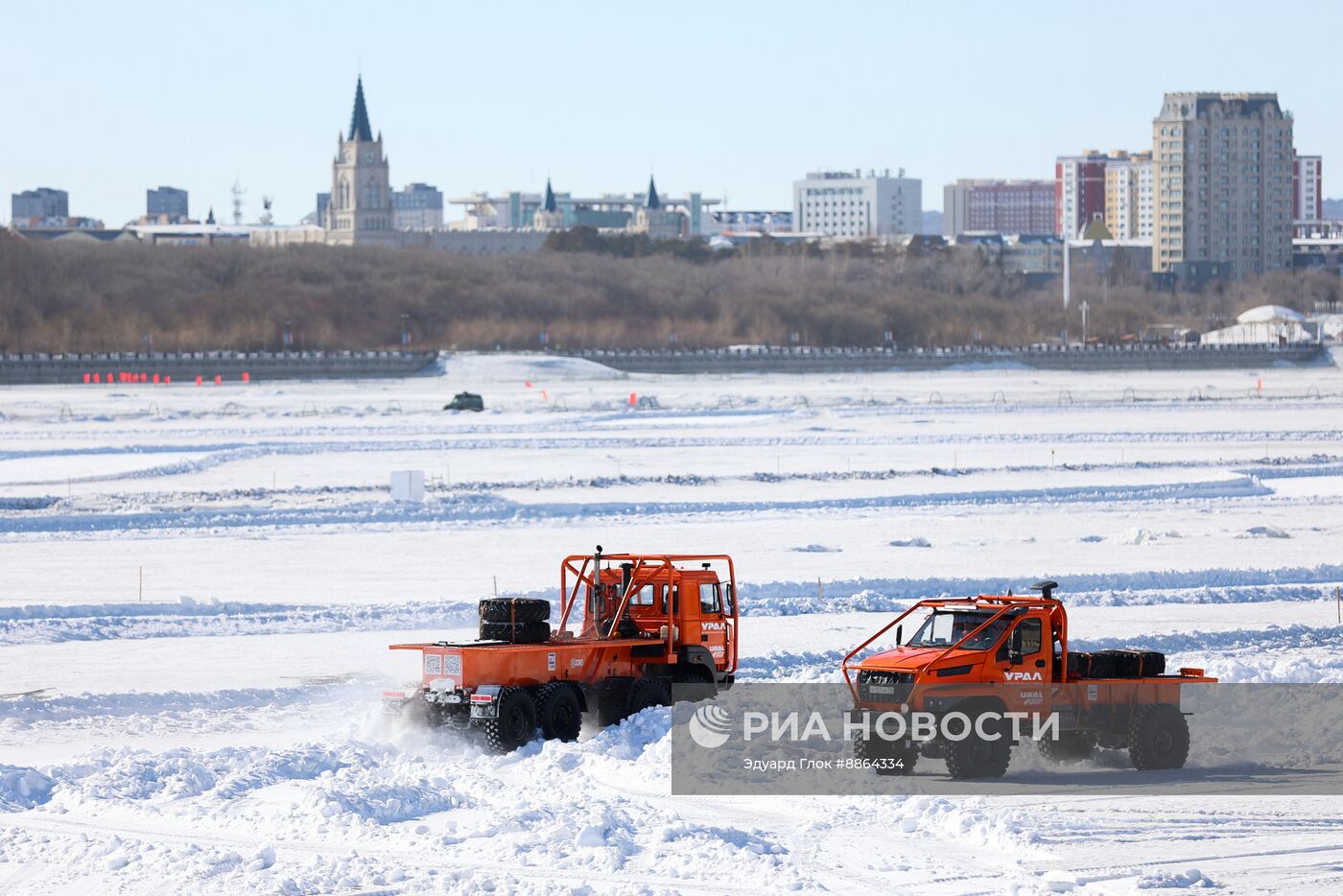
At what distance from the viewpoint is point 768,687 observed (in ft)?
64.5

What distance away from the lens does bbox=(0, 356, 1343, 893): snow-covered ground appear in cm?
1345

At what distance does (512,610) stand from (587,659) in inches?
33.6

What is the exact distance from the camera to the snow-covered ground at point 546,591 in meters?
13.5

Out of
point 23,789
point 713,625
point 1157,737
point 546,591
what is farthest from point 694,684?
point 546,591

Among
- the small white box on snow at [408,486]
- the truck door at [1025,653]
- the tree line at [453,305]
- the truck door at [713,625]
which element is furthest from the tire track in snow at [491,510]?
the tree line at [453,305]

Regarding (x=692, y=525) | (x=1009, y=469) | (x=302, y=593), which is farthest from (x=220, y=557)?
(x=1009, y=469)

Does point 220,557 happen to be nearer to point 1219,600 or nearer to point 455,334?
point 1219,600

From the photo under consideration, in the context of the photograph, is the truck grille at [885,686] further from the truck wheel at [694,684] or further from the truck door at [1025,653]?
the truck wheel at [694,684]

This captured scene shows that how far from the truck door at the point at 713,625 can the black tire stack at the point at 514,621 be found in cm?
193

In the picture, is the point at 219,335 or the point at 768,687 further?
the point at 219,335

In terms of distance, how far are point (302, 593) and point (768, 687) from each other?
10735 millimetres

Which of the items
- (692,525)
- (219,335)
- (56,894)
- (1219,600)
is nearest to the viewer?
(56,894)

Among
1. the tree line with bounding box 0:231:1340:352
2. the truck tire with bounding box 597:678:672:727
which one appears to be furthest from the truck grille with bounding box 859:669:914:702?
the tree line with bounding box 0:231:1340:352

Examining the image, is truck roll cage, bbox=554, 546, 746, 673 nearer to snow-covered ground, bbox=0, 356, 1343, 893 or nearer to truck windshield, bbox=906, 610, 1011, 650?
snow-covered ground, bbox=0, 356, 1343, 893
